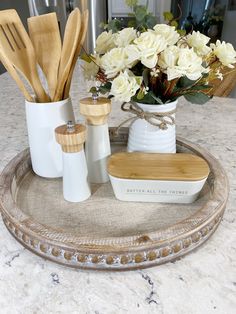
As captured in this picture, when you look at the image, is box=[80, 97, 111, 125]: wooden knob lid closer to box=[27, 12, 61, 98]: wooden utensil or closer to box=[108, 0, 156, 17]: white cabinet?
box=[27, 12, 61, 98]: wooden utensil

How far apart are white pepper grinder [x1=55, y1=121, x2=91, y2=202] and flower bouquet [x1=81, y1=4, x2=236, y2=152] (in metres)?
0.10

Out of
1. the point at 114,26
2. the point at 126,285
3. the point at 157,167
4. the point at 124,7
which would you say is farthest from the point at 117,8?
the point at 126,285

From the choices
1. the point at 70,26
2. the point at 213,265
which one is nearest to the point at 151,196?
the point at 213,265

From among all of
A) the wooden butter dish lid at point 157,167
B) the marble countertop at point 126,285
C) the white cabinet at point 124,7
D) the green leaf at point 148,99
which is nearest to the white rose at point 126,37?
the green leaf at point 148,99

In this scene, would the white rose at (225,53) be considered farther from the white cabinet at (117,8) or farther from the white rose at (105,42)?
the white cabinet at (117,8)

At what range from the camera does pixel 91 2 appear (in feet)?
9.46

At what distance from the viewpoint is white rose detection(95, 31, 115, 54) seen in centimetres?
61

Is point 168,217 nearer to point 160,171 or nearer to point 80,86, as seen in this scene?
point 160,171

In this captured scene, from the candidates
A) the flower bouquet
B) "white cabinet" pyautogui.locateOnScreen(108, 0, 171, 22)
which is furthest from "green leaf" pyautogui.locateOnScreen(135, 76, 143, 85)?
"white cabinet" pyautogui.locateOnScreen(108, 0, 171, 22)

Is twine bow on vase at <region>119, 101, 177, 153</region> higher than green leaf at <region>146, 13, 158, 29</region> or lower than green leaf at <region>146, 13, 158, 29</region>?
lower

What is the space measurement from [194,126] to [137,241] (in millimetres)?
603

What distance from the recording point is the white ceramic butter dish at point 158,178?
0.53 metres

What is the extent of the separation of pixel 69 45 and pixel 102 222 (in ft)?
1.10

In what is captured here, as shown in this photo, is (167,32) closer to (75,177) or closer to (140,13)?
(140,13)
